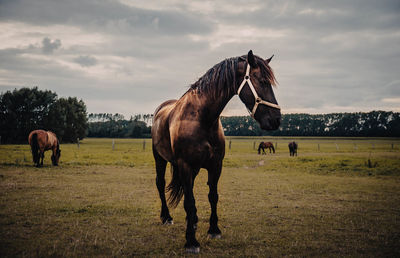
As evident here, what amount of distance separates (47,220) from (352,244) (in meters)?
5.87

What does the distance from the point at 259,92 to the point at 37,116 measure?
65023 millimetres

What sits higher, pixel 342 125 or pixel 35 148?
pixel 342 125

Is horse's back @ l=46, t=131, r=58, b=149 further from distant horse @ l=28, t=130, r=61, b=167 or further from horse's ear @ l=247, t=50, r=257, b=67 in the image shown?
horse's ear @ l=247, t=50, r=257, b=67

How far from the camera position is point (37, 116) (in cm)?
5772

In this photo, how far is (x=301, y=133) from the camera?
90.6 m

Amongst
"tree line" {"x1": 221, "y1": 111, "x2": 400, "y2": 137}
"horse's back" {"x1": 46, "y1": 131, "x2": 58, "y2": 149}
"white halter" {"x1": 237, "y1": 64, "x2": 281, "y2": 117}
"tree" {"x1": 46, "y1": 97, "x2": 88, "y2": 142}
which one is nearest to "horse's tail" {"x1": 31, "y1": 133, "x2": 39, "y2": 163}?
"horse's back" {"x1": 46, "y1": 131, "x2": 58, "y2": 149}

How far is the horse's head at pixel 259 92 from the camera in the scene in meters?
3.81

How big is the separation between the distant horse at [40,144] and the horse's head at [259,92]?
14.8m

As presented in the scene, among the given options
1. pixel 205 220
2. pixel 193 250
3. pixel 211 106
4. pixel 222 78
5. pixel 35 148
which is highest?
pixel 222 78

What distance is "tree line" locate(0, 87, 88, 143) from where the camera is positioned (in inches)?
2072

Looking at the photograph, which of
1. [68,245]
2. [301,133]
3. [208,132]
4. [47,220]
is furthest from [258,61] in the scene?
[301,133]

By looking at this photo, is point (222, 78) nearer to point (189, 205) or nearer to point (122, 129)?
point (189, 205)

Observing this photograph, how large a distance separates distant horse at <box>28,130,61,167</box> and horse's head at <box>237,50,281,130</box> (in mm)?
14774

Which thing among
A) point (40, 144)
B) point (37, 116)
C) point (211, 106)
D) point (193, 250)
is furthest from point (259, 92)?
point (37, 116)
